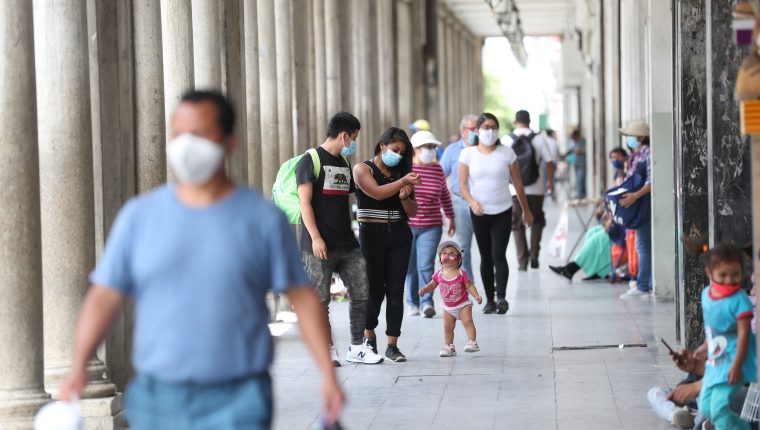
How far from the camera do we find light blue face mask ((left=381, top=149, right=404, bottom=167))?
35.4 ft

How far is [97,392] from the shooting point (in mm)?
8492

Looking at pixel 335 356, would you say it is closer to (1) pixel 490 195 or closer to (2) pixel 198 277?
(1) pixel 490 195

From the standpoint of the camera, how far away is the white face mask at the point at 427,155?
1347cm

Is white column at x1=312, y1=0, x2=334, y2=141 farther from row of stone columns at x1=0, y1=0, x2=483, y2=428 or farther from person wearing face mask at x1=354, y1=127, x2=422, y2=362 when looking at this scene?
person wearing face mask at x1=354, y1=127, x2=422, y2=362

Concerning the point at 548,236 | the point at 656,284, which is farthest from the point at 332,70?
the point at 656,284

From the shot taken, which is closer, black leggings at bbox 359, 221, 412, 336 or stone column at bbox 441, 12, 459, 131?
black leggings at bbox 359, 221, 412, 336

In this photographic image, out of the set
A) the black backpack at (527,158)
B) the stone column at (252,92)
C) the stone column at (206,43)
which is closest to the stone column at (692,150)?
the stone column at (206,43)

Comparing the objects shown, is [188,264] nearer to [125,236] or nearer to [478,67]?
[125,236]

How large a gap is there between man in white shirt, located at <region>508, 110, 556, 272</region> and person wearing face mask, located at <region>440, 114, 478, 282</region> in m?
2.12

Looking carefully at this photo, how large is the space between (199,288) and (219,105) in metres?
0.57

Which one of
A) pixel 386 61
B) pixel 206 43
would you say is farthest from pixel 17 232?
pixel 386 61

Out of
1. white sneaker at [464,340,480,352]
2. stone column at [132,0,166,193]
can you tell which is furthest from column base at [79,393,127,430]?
white sneaker at [464,340,480,352]

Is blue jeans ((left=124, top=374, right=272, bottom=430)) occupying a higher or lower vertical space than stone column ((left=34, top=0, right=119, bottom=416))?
lower

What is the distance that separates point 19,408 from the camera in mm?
7750
